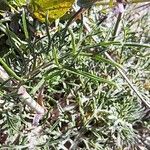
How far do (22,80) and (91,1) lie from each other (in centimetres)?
22

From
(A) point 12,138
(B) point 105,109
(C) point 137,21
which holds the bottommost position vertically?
(A) point 12,138

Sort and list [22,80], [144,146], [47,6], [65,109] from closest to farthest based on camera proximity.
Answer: [22,80] < [47,6] < [65,109] < [144,146]

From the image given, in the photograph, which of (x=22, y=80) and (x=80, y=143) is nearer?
(x=22, y=80)

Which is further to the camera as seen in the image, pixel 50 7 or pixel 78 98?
pixel 78 98

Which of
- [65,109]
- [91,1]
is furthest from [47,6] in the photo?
[65,109]

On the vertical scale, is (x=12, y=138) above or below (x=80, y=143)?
below

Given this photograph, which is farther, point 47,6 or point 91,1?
point 47,6

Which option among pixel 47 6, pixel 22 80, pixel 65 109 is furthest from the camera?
pixel 65 109

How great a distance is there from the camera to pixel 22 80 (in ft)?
2.96

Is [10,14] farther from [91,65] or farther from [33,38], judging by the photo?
Answer: [91,65]

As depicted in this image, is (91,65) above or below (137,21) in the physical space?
below

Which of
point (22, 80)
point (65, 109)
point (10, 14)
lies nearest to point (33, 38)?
point (10, 14)

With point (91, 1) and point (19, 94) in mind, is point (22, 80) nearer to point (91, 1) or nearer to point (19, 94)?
point (19, 94)

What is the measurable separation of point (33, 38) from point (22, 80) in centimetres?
33
